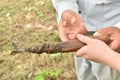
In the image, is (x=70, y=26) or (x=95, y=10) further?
(x=95, y=10)

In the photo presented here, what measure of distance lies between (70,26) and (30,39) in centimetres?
159

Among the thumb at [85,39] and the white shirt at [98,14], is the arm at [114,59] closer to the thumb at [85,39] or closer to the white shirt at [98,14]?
the thumb at [85,39]

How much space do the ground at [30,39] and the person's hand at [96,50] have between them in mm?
1145

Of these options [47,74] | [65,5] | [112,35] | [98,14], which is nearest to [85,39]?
[112,35]

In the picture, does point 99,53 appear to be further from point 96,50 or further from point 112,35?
point 112,35

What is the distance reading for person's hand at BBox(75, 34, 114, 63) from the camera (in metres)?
1.54

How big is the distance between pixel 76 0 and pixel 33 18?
1.81 m

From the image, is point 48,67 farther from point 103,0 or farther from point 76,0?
point 103,0

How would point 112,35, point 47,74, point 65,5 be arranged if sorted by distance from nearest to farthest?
point 112,35, point 65,5, point 47,74

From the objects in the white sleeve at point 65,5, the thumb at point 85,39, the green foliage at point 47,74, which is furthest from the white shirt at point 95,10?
the green foliage at point 47,74

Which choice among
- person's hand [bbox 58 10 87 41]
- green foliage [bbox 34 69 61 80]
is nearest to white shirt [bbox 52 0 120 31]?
person's hand [bbox 58 10 87 41]

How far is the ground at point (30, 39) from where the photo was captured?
282cm

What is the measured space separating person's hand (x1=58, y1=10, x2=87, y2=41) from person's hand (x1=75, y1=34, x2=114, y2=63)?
213mm

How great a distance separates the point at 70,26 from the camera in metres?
1.87
